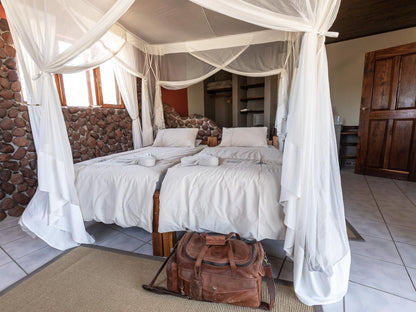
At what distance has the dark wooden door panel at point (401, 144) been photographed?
314cm

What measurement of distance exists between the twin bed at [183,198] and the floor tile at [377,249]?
755 mm

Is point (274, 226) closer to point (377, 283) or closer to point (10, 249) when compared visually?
point (377, 283)

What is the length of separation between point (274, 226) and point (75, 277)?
131 centimetres

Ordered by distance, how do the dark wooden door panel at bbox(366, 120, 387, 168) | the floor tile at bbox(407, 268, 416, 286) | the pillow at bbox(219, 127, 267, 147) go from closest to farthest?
the floor tile at bbox(407, 268, 416, 286), the pillow at bbox(219, 127, 267, 147), the dark wooden door panel at bbox(366, 120, 387, 168)

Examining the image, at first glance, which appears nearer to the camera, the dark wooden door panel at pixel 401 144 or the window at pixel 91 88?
the window at pixel 91 88

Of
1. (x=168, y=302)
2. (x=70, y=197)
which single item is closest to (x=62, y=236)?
(x=70, y=197)

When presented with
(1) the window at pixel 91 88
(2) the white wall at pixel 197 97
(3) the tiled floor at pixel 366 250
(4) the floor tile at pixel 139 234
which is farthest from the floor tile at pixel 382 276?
(2) the white wall at pixel 197 97

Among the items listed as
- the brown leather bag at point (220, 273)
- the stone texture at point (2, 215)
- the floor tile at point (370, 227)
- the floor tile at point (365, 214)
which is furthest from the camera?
the stone texture at point (2, 215)

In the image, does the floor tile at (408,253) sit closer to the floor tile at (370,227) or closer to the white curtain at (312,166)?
the floor tile at (370,227)

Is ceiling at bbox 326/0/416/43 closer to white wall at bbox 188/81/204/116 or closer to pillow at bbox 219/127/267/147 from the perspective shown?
pillow at bbox 219/127/267/147

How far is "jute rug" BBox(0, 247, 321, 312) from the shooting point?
3.69 ft

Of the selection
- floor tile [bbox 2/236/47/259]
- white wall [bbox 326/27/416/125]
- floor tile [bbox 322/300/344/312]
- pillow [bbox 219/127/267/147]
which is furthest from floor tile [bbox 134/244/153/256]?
white wall [bbox 326/27/416/125]

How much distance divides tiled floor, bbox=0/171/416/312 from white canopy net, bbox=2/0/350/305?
160 millimetres

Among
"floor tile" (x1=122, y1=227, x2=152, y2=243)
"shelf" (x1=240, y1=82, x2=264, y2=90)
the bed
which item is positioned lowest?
"floor tile" (x1=122, y1=227, x2=152, y2=243)
